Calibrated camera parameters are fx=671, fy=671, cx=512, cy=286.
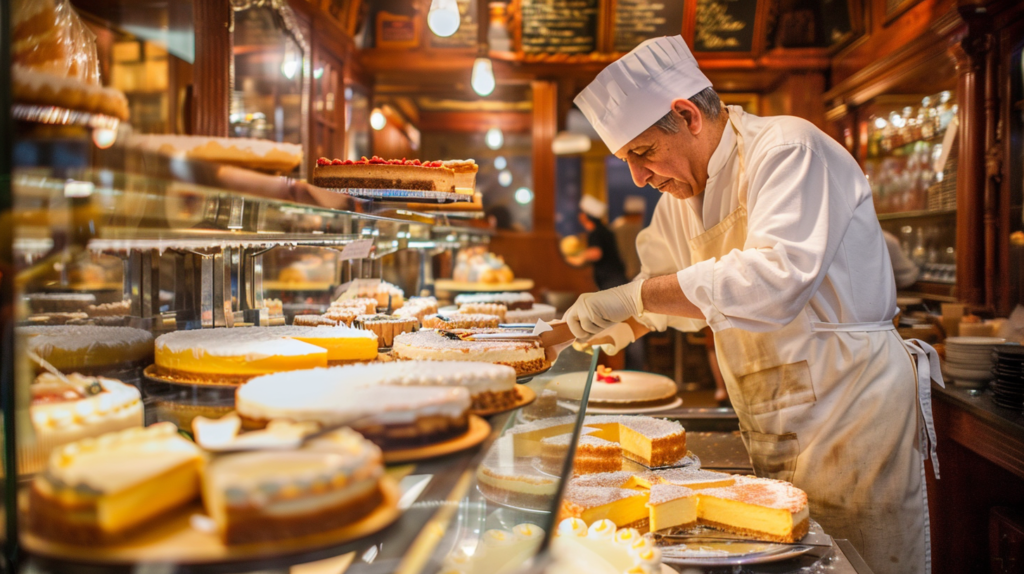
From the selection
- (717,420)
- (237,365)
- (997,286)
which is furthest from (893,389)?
(997,286)

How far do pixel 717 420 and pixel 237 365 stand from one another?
2.22m

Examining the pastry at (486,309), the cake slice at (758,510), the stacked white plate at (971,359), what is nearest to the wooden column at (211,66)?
the pastry at (486,309)

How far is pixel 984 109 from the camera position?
4.02 m

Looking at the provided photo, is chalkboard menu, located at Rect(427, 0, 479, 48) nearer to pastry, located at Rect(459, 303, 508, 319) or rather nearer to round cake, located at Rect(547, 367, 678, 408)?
pastry, located at Rect(459, 303, 508, 319)

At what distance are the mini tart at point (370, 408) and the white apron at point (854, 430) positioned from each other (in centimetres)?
142

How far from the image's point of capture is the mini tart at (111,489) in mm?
675

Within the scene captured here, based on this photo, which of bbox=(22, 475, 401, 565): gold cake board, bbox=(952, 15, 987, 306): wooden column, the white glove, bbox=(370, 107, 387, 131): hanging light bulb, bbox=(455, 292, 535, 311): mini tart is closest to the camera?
bbox=(22, 475, 401, 565): gold cake board

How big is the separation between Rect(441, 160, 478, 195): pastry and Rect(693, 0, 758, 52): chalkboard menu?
489 cm

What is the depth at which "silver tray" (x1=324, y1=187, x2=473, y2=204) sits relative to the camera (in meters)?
1.92

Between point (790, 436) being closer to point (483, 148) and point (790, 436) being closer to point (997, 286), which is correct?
point (997, 286)

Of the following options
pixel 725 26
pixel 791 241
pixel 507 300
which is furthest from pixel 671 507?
pixel 725 26

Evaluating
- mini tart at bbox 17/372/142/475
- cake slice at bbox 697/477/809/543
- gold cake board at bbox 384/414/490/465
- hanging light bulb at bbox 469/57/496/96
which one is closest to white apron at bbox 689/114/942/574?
cake slice at bbox 697/477/809/543

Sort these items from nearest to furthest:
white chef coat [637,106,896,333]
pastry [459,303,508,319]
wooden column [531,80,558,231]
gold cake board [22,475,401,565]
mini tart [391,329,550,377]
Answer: gold cake board [22,475,401,565] → mini tart [391,329,550,377] → white chef coat [637,106,896,333] → pastry [459,303,508,319] → wooden column [531,80,558,231]

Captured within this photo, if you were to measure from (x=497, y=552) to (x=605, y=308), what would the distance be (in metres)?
0.79
